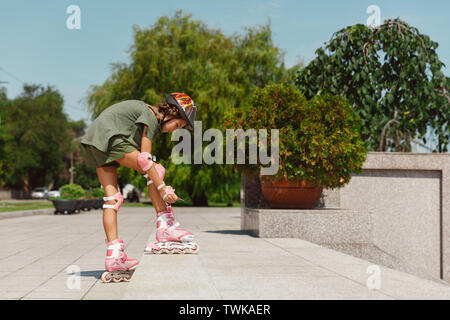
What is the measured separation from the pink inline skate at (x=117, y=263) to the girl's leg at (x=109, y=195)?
0.26 ft

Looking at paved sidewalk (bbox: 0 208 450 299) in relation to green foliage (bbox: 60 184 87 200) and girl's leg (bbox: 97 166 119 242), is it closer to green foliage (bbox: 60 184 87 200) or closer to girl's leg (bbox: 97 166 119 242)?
girl's leg (bbox: 97 166 119 242)

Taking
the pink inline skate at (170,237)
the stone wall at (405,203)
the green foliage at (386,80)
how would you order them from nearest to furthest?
the pink inline skate at (170,237)
the stone wall at (405,203)
the green foliage at (386,80)

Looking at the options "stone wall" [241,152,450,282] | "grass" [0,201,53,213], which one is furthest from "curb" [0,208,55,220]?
"stone wall" [241,152,450,282]

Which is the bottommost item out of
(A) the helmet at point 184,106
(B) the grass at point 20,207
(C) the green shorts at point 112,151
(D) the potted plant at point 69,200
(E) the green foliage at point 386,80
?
(B) the grass at point 20,207

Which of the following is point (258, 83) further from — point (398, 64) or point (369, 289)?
point (369, 289)

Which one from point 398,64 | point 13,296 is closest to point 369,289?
point 13,296

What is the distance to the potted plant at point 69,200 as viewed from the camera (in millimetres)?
20016

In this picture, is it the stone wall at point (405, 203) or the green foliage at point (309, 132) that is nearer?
the green foliage at point (309, 132)

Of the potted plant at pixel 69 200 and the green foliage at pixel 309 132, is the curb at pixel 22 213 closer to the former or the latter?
the potted plant at pixel 69 200

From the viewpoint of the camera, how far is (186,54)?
28766 millimetres

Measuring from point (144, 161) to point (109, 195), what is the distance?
462 millimetres

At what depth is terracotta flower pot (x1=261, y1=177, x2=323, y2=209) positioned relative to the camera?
25.9 ft

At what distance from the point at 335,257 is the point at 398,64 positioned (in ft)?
26.2

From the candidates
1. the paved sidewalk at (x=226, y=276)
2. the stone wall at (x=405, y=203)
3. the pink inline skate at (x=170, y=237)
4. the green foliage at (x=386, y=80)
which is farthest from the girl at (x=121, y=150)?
the green foliage at (x=386, y=80)
